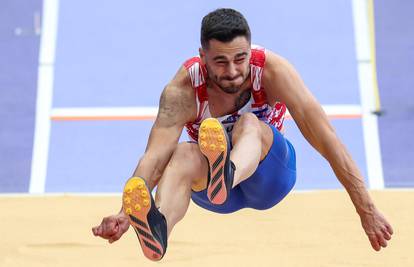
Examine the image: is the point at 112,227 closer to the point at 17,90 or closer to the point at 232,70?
the point at 232,70

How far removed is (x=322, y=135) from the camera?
13.2 ft

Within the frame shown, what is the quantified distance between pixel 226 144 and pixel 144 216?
0.45m

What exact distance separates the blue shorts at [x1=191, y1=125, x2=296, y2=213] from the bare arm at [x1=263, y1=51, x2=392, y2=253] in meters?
0.20

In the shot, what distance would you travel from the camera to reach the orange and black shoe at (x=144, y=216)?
3.63m

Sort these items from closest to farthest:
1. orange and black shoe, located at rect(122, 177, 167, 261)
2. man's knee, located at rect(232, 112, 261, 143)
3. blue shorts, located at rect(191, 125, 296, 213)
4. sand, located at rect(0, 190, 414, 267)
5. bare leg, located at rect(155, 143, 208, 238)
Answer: orange and black shoe, located at rect(122, 177, 167, 261) < bare leg, located at rect(155, 143, 208, 238) < man's knee, located at rect(232, 112, 261, 143) < blue shorts, located at rect(191, 125, 296, 213) < sand, located at rect(0, 190, 414, 267)

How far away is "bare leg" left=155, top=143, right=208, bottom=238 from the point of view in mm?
3889

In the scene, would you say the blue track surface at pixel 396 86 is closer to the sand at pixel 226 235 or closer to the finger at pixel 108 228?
the sand at pixel 226 235

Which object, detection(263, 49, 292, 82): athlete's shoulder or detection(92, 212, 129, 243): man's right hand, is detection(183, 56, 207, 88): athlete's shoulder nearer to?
detection(263, 49, 292, 82): athlete's shoulder

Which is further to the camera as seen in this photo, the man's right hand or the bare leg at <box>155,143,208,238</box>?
the bare leg at <box>155,143,208,238</box>

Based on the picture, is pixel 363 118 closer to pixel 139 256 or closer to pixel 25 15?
pixel 139 256

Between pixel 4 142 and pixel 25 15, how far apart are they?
180 cm

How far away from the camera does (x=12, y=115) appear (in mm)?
7547

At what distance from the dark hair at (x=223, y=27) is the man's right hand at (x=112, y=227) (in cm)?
85

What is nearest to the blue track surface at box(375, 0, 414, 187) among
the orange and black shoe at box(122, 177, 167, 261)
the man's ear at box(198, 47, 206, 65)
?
the man's ear at box(198, 47, 206, 65)
